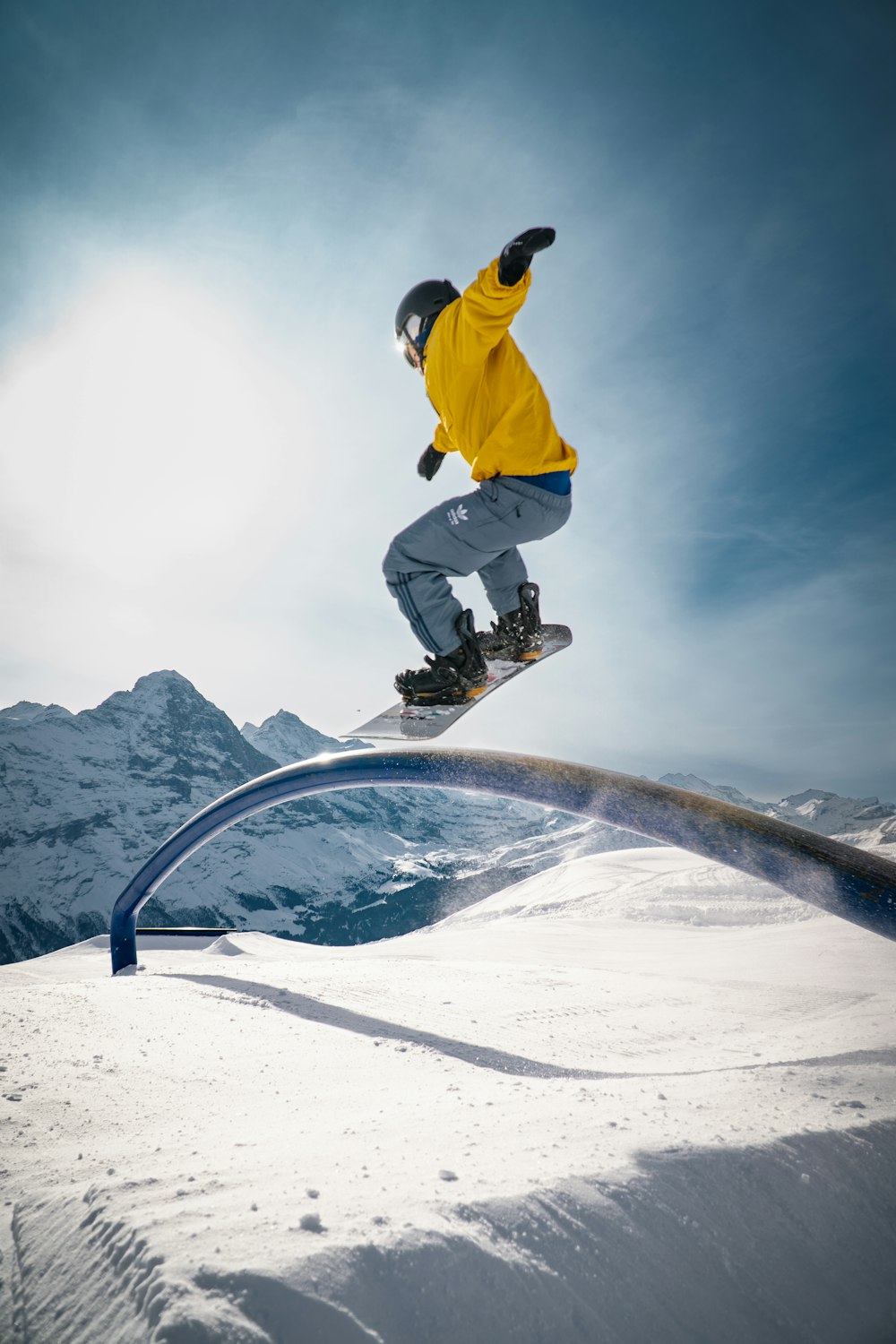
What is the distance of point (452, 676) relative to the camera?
15.3 ft

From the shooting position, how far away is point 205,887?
148500mm

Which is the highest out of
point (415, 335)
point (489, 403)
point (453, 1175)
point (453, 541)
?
point (415, 335)

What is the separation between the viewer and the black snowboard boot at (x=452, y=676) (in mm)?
4586

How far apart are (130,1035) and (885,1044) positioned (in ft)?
7.88

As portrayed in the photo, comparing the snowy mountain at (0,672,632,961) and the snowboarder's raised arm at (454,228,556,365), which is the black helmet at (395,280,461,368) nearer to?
the snowboarder's raised arm at (454,228,556,365)

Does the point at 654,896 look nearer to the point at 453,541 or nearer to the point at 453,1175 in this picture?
the point at 453,541

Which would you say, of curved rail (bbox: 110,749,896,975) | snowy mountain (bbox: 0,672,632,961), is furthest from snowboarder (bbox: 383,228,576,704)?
snowy mountain (bbox: 0,672,632,961)

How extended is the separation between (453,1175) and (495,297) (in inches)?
137

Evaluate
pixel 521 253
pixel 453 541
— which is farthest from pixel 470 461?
pixel 521 253

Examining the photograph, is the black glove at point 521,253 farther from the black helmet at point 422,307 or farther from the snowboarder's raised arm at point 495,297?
the black helmet at point 422,307

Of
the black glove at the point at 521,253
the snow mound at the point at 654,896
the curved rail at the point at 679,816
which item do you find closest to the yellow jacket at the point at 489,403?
the black glove at the point at 521,253

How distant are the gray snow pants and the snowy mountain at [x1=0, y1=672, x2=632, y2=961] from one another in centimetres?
12359

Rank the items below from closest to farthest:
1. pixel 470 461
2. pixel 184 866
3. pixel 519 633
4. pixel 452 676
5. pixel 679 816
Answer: pixel 679 816 → pixel 470 461 → pixel 452 676 → pixel 519 633 → pixel 184 866

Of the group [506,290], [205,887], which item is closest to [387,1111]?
[506,290]
